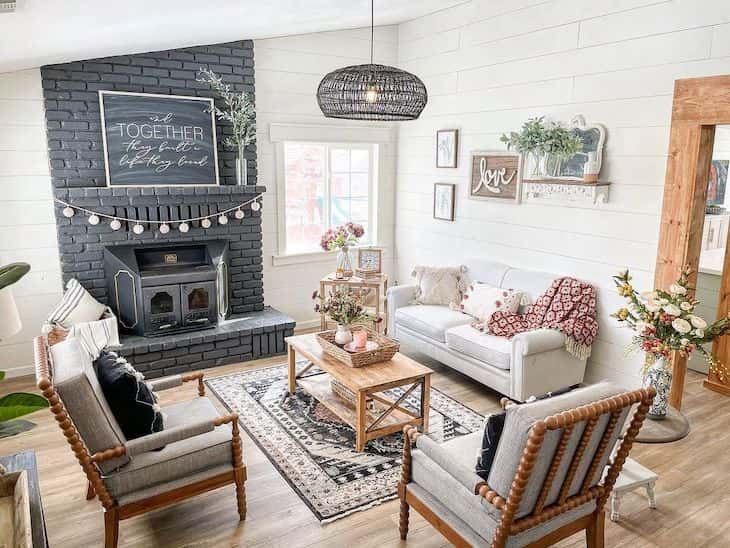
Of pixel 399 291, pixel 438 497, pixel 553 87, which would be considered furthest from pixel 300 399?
pixel 553 87

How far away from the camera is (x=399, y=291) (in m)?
5.18

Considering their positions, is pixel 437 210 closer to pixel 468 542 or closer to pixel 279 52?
pixel 279 52

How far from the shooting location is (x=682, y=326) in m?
3.27

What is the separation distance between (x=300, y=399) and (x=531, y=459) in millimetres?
2521

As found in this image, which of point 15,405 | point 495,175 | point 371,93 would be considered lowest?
point 15,405

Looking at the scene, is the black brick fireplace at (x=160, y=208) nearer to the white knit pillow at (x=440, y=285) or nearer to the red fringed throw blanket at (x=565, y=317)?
the white knit pillow at (x=440, y=285)

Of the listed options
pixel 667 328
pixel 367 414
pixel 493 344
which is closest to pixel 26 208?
pixel 367 414

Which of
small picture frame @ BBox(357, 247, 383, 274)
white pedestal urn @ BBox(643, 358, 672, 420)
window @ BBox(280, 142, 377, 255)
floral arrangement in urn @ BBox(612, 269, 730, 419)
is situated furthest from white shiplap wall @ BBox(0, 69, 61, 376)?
white pedestal urn @ BBox(643, 358, 672, 420)

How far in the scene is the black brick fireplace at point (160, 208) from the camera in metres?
4.53

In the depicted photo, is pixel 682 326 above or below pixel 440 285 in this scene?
above

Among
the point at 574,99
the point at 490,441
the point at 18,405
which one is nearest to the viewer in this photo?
the point at 18,405

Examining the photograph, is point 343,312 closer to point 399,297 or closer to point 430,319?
point 430,319

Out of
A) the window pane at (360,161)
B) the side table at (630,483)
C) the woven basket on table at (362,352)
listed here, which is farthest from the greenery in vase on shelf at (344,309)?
the window pane at (360,161)

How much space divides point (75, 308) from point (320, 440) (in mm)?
2305
